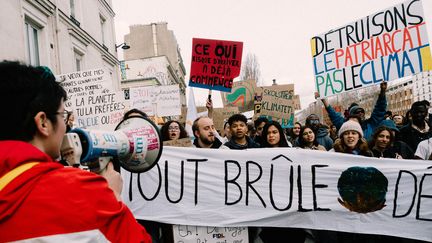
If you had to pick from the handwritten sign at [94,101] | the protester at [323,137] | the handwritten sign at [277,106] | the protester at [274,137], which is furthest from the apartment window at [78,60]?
the protester at [274,137]

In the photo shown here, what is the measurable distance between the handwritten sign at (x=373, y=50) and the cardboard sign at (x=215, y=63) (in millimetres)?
1247

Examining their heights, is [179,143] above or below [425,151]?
above

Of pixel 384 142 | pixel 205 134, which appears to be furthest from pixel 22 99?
pixel 384 142

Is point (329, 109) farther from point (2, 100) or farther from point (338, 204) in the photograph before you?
point (2, 100)

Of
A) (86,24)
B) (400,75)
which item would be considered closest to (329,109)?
(400,75)

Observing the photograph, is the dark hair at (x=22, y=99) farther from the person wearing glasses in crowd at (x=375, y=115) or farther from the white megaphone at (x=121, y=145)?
the person wearing glasses in crowd at (x=375, y=115)

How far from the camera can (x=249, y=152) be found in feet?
12.0

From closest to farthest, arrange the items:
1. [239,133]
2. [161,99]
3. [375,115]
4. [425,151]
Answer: [425,151] → [239,133] → [375,115] → [161,99]

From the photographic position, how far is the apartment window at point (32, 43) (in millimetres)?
10359

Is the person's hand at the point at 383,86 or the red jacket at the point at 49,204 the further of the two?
the person's hand at the point at 383,86

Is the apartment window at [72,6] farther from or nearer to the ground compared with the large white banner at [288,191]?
farther from the ground

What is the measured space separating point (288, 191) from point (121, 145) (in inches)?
90.8

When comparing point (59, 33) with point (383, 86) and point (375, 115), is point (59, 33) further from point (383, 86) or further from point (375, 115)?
point (383, 86)

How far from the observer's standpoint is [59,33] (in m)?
11.8
